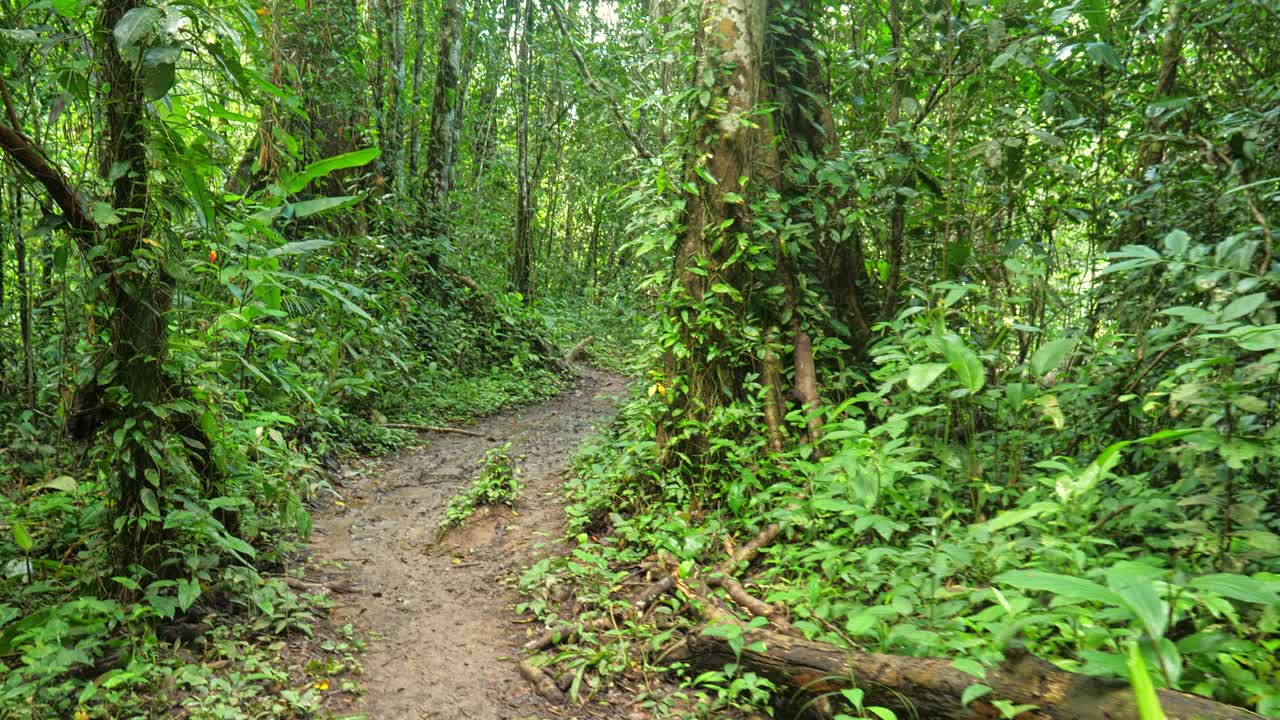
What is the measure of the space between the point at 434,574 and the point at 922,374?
3.17m

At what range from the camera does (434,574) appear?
4.27m

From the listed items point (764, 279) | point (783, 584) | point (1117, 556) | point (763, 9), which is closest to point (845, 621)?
point (783, 584)

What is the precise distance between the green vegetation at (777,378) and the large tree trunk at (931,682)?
0.02m

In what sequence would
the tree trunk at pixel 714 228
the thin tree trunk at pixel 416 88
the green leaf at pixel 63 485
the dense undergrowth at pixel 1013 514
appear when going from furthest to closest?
the thin tree trunk at pixel 416 88
the tree trunk at pixel 714 228
the green leaf at pixel 63 485
the dense undergrowth at pixel 1013 514

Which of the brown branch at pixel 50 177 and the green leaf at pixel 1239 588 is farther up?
the brown branch at pixel 50 177

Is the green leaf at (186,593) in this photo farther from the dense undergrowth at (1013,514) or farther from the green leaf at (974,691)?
the green leaf at (974,691)

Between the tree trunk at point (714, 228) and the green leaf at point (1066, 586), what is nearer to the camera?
the green leaf at point (1066, 586)

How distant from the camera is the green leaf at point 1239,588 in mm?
1767

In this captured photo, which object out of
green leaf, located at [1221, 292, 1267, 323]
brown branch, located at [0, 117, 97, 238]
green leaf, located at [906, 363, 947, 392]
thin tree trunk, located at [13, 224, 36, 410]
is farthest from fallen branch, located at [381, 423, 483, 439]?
green leaf, located at [1221, 292, 1267, 323]

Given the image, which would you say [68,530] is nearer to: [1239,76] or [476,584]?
[476,584]

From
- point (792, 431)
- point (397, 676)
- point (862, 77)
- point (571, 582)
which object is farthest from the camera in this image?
point (862, 77)

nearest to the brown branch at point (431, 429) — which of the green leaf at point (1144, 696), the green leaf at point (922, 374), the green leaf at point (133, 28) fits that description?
the green leaf at point (133, 28)

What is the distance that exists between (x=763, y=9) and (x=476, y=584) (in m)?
4.35

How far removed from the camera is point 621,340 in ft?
47.5
